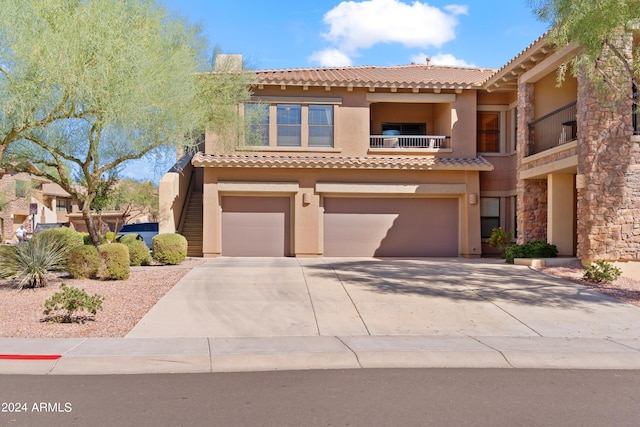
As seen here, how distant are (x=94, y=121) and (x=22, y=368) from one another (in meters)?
6.71

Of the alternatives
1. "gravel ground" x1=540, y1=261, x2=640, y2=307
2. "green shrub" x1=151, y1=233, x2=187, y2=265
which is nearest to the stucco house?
"green shrub" x1=151, y1=233, x2=187, y2=265

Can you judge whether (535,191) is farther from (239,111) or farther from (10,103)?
(10,103)

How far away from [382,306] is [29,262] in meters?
7.57

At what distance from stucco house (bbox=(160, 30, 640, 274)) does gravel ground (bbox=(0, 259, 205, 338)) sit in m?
6.33

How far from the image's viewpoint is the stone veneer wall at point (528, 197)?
19500 millimetres

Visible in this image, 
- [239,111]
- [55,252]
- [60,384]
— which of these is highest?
[239,111]

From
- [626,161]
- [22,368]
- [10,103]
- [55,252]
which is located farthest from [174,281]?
[626,161]

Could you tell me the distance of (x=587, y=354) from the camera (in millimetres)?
8180

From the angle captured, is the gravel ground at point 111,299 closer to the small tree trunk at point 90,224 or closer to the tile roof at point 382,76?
the small tree trunk at point 90,224

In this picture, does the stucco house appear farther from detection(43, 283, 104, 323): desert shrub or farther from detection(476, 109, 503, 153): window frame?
detection(43, 283, 104, 323): desert shrub

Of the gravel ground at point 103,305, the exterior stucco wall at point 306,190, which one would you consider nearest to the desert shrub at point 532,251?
the exterior stucco wall at point 306,190

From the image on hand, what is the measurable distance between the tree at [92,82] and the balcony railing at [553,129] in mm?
10975

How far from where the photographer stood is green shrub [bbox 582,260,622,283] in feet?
45.4

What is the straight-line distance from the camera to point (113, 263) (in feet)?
44.8
